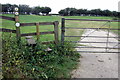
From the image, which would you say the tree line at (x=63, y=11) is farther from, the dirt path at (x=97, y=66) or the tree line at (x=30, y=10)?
the dirt path at (x=97, y=66)

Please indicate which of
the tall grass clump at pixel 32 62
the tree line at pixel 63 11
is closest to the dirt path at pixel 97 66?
the tall grass clump at pixel 32 62

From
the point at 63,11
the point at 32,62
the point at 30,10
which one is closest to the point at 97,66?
the point at 32,62

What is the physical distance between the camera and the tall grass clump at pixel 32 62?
292 centimetres

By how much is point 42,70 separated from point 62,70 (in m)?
0.56

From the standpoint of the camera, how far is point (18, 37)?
13.4ft

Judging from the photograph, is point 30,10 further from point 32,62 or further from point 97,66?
point 97,66

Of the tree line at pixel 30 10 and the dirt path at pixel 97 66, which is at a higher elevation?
the tree line at pixel 30 10

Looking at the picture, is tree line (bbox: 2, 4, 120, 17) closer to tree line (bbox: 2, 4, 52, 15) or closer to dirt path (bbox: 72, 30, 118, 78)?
tree line (bbox: 2, 4, 52, 15)

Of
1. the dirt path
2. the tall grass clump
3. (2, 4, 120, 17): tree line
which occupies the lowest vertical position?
the dirt path

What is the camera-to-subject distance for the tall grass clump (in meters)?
2.92

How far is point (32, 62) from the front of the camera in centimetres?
347

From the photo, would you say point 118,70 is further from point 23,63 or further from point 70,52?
point 23,63

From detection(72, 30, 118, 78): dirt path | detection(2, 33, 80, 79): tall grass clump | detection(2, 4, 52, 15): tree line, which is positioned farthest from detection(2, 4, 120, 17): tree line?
detection(2, 33, 80, 79): tall grass clump

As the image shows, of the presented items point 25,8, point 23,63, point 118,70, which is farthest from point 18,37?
point 25,8
